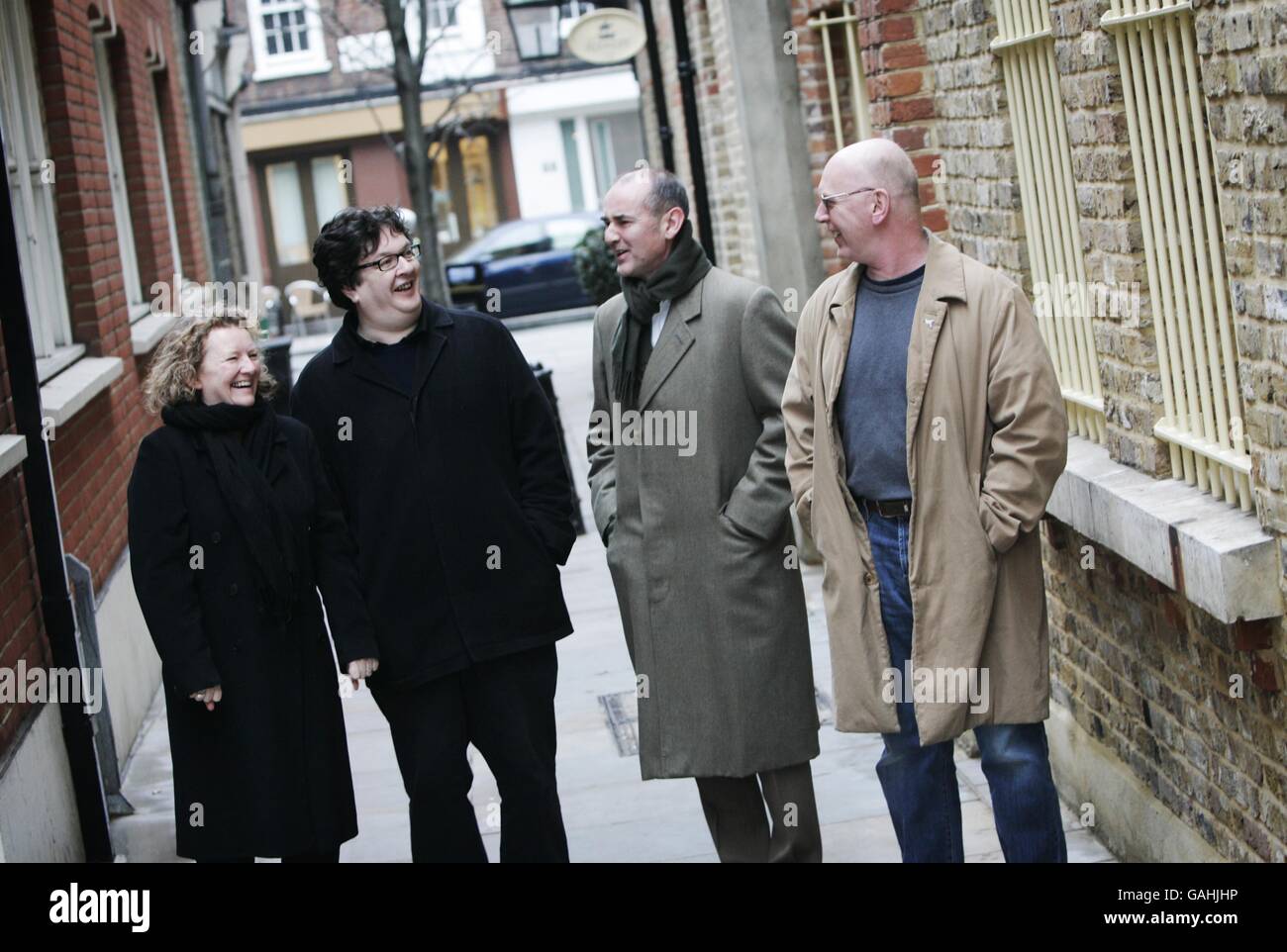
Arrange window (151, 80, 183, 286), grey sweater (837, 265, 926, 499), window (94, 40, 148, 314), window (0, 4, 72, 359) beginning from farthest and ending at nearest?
1. window (151, 80, 183, 286)
2. window (94, 40, 148, 314)
3. window (0, 4, 72, 359)
4. grey sweater (837, 265, 926, 499)

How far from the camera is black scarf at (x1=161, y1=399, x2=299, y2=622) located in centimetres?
468

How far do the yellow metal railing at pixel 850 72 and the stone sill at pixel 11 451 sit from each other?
3.62 m

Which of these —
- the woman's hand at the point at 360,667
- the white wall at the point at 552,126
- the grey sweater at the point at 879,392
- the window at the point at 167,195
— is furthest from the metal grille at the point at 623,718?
the white wall at the point at 552,126

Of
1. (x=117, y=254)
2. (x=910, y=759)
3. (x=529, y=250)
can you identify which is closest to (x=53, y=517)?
(x=910, y=759)

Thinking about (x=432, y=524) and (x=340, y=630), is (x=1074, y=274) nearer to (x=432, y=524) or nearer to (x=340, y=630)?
(x=432, y=524)

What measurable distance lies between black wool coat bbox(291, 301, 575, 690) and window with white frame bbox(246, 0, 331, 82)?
3707 centimetres

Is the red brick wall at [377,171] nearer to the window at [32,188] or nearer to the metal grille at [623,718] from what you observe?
the window at [32,188]

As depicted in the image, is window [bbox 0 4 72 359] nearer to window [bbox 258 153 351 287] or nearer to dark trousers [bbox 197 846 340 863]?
dark trousers [bbox 197 846 340 863]

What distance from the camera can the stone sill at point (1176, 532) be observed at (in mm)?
3836

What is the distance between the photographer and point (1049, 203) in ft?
17.7

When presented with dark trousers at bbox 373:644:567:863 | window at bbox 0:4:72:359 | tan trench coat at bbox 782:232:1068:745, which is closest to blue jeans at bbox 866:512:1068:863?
tan trench coat at bbox 782:232:1068:745

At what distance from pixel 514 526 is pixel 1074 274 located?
1.78 metres

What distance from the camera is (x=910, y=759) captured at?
14.9 feet
